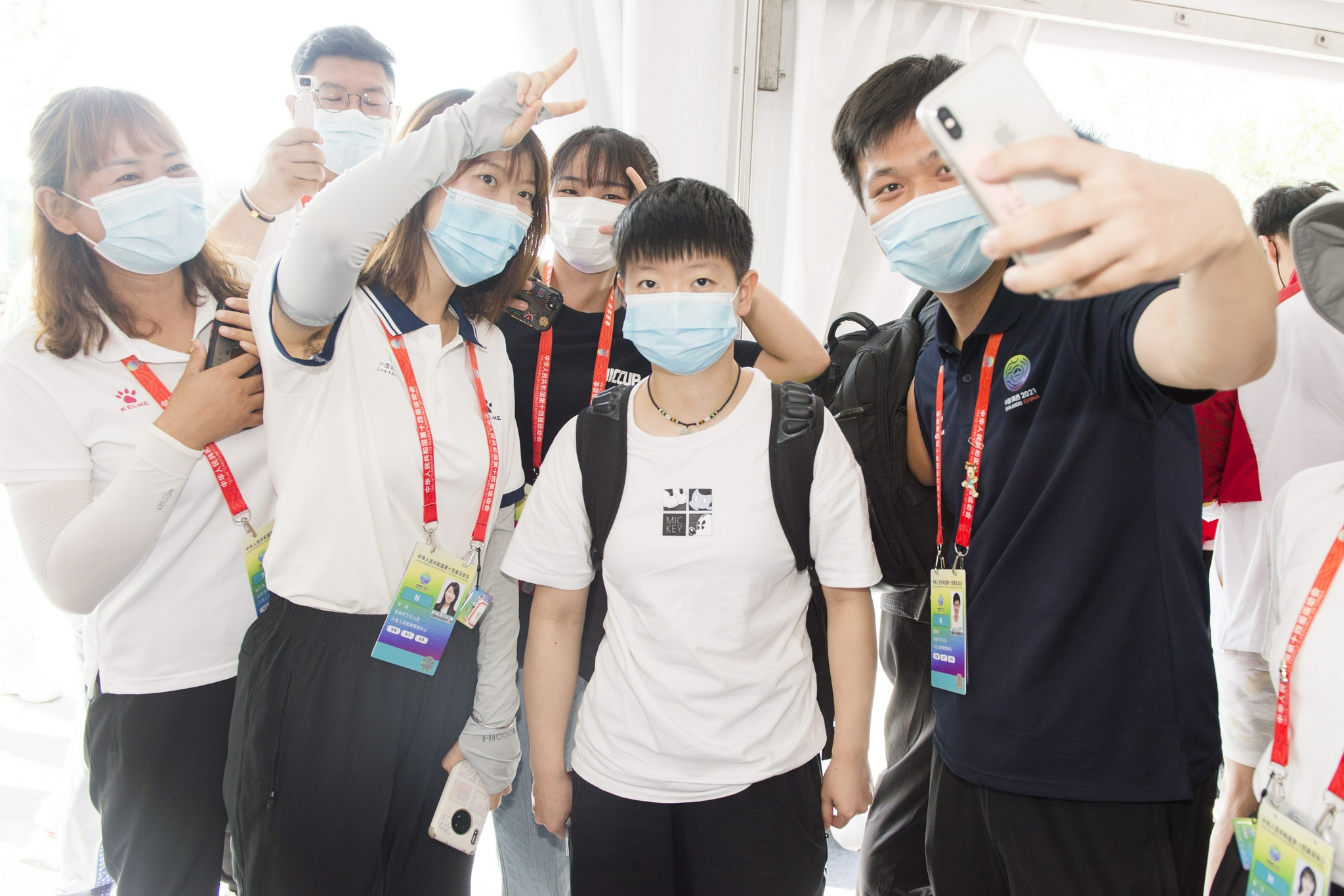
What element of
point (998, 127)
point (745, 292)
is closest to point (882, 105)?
point (745, 292)

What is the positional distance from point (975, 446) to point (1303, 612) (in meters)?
0.47

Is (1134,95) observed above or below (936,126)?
above

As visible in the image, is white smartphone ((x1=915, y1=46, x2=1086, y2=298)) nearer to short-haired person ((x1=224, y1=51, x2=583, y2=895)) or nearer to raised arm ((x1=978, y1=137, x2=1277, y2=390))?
raised arm ((x1=978, y1=137, x2=1277, y2=390))

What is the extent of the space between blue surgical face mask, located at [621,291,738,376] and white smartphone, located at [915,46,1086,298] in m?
0.69

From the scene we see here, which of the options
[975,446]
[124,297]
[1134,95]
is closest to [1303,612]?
[975,446]

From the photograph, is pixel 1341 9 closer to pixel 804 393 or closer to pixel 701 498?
pixel 804 393

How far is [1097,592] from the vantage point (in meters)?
1.15

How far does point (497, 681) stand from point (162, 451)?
71 centimetres

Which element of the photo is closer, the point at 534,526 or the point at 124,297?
the point at 534,526

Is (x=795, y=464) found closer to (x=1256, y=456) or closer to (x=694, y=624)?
(x=694, y=624)

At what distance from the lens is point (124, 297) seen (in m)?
1.48

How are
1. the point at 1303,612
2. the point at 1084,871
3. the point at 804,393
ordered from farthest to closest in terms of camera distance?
the point at 804,393, the point at 1084,871, the point at 1303,612

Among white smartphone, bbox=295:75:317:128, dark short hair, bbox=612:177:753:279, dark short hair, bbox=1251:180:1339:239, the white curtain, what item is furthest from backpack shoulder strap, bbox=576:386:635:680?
dark short hair, bbox=1251:180:1339:239

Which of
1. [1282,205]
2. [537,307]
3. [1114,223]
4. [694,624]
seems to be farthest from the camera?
[1282,205]
